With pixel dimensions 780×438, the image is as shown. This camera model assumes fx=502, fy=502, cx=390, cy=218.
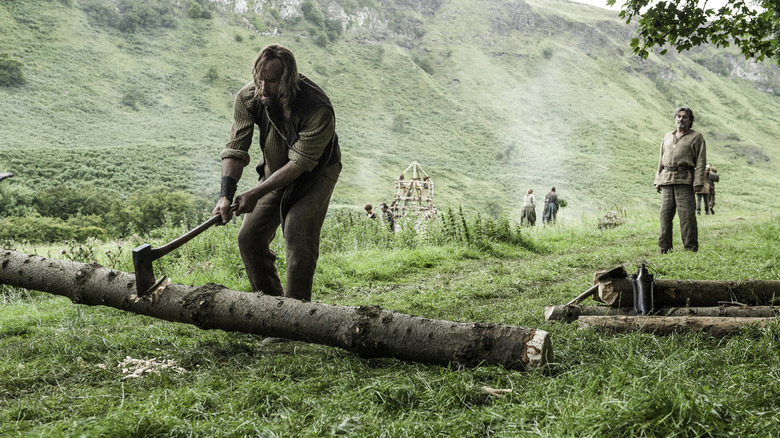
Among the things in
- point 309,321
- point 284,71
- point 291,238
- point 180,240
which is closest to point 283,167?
point 291,238

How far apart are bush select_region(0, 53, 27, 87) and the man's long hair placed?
91.7 m

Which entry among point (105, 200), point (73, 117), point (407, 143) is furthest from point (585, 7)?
point (105, 200)

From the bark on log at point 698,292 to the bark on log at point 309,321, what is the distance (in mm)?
1547

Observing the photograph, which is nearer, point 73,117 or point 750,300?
point 750,300

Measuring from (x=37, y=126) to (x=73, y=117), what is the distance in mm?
6495

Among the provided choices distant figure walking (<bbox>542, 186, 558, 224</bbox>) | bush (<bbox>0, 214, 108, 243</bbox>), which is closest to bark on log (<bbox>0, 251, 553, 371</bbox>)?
distant figure walking (<bbox>542, 186, 558, 224</bbox>)

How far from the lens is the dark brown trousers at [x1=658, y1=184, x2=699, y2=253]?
8.48m

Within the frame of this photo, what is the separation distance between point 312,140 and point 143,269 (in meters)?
1.57

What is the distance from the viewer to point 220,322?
3.60 meters

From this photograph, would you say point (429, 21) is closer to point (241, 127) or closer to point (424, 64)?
point (424, 64)

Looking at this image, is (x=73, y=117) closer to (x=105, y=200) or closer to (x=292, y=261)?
(x=105, y=200)

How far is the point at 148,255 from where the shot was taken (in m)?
3.54

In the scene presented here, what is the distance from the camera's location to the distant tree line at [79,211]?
33750mm

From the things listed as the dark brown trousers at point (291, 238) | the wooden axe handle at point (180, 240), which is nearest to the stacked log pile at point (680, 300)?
the dark brown trousers at point (291, 238)
